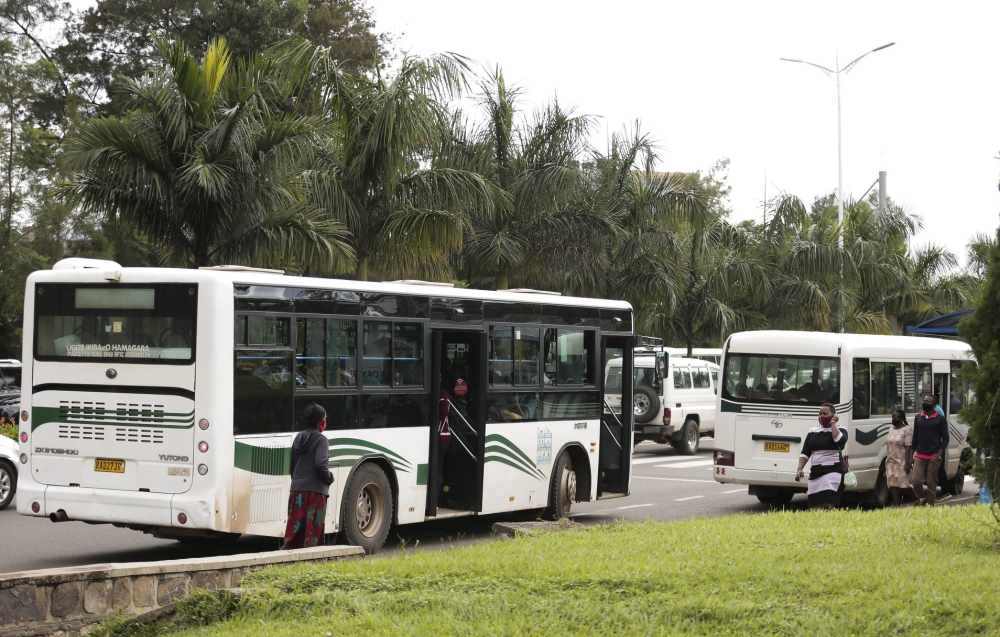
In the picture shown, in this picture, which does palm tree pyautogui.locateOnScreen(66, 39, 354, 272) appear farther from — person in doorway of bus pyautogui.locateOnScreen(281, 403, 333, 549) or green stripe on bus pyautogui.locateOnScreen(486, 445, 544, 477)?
person in doorway of bus pyautogui.locateOnScreen(281, 403, 333, 549)

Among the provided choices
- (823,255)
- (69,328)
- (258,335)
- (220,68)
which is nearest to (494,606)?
(258,335)

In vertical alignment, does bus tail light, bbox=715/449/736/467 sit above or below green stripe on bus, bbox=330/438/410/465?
below

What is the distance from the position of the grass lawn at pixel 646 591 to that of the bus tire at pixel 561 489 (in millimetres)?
5291

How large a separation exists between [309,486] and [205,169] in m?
7.42

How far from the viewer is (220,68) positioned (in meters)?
17.5

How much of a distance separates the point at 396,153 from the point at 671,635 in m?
13.6

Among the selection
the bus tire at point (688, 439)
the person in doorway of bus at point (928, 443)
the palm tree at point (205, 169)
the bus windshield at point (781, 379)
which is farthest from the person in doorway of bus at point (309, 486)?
→ the bus tire at point (688, 439)

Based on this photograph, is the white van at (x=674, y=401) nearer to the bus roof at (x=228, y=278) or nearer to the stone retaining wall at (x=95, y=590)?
the bus roof at (x=228, y=278)

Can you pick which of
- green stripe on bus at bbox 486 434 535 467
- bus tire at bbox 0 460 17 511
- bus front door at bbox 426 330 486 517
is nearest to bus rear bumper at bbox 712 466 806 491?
green stripe on bus at bbox 486 434 535 467

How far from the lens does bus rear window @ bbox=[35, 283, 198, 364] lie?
10883 mm

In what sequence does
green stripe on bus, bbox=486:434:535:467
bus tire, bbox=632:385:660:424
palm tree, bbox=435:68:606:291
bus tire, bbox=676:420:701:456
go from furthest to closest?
bus tire, bbox=676:420:701:456
bus tire, bbox=632:385:660:424
palm tree, bbox=435:68:606:291
green stripe on bus, bbox=486:434:535:467

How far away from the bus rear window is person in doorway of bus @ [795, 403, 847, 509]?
24.4 ft

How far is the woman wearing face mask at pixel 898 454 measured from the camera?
1684 cm

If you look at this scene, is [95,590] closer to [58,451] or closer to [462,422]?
[58,451]
